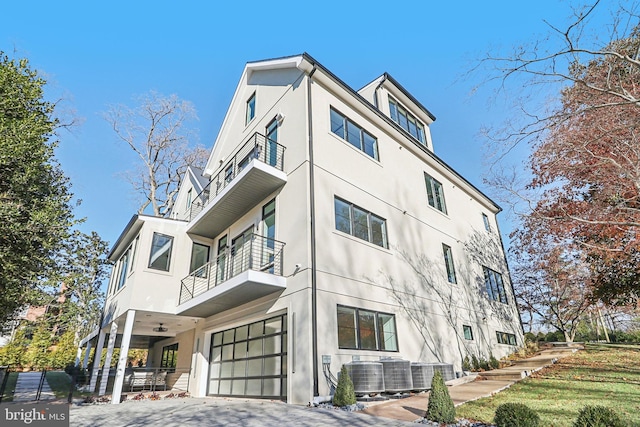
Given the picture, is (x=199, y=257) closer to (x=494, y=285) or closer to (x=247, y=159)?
(x=247, y=159)

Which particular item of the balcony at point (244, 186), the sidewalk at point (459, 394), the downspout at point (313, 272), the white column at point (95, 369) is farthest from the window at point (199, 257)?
the sidewalk at point (459, 394)

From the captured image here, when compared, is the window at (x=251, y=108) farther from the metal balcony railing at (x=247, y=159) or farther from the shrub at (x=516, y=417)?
the shrub at (x=516, y=417)

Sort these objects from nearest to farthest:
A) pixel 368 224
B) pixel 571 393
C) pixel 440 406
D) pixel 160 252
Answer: pixel 440 406, pixel 571 393, pixel 368 224, pixel 160 252

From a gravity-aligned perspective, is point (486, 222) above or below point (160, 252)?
above

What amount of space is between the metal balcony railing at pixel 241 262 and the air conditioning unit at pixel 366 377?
3.16m

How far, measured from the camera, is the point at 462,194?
717 inches

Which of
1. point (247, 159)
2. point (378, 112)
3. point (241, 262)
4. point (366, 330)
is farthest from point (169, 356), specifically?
point (378, 112)

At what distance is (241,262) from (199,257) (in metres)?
4.11

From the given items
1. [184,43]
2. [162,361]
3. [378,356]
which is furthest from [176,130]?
Result: [378,356]

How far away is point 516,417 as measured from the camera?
14.6ft

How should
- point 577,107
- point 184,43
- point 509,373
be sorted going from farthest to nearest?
point 184,43 < point 509,373 < point 577,107

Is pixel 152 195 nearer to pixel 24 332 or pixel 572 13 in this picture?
pixel 24 332

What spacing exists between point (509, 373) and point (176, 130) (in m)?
24.7

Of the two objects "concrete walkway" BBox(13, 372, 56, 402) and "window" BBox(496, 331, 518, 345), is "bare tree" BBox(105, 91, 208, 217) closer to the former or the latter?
"concrete walkway" BBox(13, 372, 56, 402)
